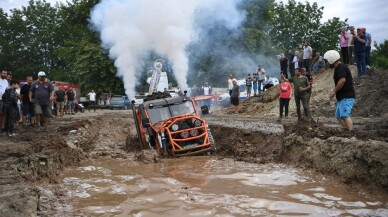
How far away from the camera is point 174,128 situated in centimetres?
977

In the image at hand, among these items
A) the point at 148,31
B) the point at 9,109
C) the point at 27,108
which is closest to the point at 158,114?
the point at 9,109

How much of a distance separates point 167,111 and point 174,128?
42.0 inches

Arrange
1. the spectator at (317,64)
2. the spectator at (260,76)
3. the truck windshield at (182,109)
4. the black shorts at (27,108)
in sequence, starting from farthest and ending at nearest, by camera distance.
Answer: the spectator at (260,76)
the spectator at (317,64)
the black shorts at (27,108)
the truck windshield at (182,109)

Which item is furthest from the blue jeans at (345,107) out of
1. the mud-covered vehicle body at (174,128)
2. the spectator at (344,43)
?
the spectator at (344,43)

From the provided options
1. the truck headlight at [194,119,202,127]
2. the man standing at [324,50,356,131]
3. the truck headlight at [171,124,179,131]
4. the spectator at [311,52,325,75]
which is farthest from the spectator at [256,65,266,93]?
the man standing at [324,50,356,131]

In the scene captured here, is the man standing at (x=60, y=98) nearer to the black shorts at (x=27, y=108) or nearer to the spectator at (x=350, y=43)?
the black shorts at (x=27, y=108)

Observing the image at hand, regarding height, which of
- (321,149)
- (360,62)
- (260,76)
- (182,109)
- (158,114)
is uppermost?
(360,62)

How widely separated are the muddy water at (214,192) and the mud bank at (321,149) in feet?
0.96

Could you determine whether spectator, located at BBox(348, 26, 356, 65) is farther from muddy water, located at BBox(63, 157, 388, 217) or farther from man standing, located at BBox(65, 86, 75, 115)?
man standing, located at BBox(65, 86, 75, 115)

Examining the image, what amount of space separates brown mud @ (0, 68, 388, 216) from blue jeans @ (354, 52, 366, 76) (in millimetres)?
1318

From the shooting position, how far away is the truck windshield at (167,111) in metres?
10.6

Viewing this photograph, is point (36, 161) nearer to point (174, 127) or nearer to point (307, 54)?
point (174, 127)

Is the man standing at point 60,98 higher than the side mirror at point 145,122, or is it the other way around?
the man standing at point 60,98

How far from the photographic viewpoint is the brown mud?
5.46 m
